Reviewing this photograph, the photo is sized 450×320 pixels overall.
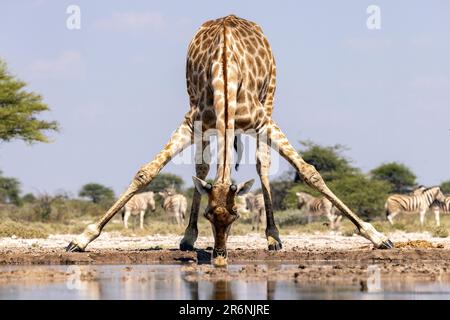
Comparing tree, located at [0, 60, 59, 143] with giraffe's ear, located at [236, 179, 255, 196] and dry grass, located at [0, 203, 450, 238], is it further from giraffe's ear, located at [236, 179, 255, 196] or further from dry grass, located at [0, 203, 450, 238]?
giraffe's ear, located at [236, 179, 255, 196]

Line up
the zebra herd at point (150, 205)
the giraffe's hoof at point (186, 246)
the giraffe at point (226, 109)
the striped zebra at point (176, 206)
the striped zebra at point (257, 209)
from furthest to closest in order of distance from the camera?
the striped zebra at point (176, 206) → the striped zebra at point (257, 209) → the zebra herd at point (150, 205) → the giraffe's hoof at point (186, 246) → the giraffe at point (226, 109)

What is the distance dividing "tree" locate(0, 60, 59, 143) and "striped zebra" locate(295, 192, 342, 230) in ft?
25.6

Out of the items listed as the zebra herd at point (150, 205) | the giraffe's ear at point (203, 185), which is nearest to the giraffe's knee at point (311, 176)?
the giraffe's ear at point (203, 185)

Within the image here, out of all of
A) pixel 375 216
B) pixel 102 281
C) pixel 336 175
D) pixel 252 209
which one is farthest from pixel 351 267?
pixel 336 175

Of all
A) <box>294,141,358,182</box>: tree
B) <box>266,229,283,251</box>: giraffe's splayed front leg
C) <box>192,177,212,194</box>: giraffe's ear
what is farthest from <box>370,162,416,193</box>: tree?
<box>192,177,212,194</box>: giraffe's ear

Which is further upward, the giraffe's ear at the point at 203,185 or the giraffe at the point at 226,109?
the giraffe at the point at 226,109

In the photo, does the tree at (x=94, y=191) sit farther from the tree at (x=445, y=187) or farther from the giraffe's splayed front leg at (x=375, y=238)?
the giraffe's splayed front leg at (x=375, y=238)

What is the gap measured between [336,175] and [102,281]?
25.9 metres

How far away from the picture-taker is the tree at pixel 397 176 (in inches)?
1511

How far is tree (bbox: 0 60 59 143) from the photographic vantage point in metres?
30.7

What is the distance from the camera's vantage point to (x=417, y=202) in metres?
28.0

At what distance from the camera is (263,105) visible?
13203mm

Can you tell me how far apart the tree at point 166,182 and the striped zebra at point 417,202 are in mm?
14969
